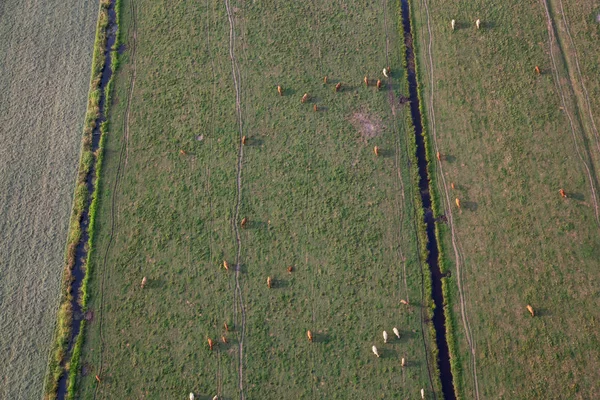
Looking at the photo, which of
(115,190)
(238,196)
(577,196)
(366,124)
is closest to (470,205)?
(577,196)

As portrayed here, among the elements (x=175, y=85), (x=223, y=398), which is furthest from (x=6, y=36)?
(x=223, y=398)

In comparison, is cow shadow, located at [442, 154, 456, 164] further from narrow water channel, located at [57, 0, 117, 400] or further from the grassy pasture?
narrow water channel, located at [57, 0, 117, 400]

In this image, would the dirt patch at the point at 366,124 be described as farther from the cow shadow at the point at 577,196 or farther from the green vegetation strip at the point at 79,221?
the green vegetation strip at the point at 79,221

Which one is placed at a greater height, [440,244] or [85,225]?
[85,225]

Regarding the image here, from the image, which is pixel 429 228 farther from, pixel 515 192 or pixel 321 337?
pixel 321 337

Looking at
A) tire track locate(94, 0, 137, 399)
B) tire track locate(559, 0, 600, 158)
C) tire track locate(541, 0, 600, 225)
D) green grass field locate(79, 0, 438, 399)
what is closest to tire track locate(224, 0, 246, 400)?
green grass field locate(79, 0, 438, 399)

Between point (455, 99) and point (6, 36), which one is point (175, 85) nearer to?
point (6, 36)

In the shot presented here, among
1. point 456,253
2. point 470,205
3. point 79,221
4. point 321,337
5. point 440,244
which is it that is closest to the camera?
point 321,337
